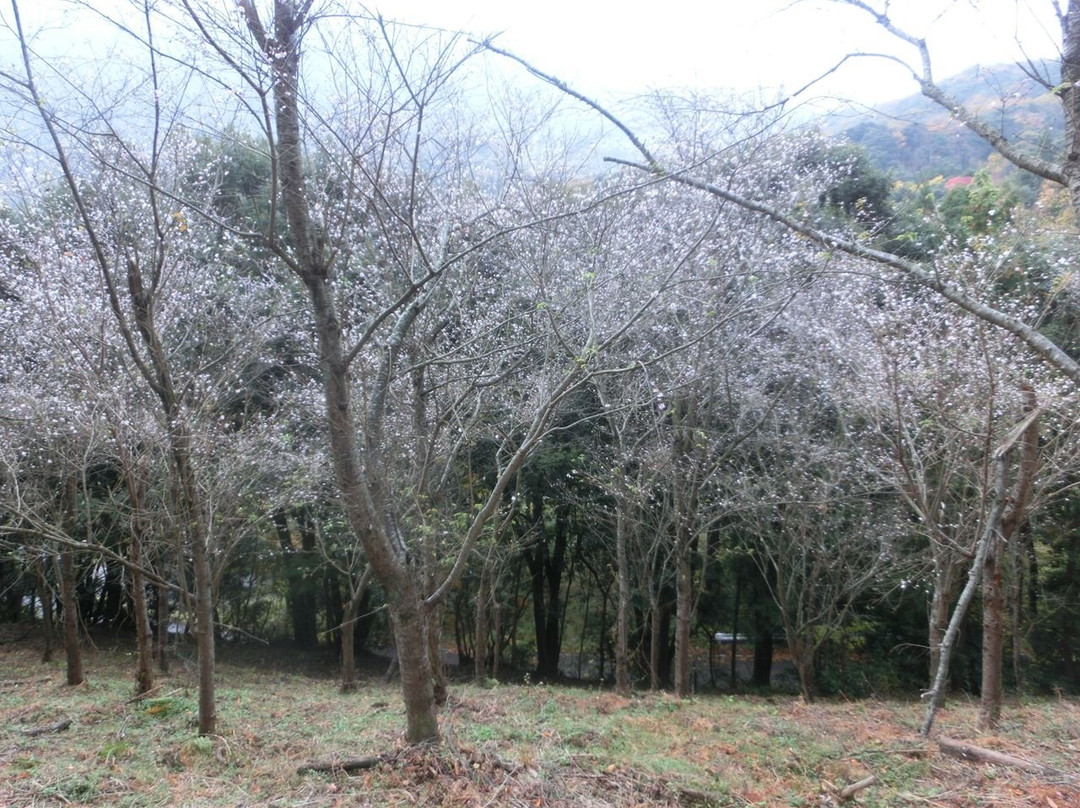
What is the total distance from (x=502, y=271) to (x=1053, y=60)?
567 cm

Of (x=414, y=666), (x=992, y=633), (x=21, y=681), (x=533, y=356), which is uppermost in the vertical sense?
(x=533, y=356)

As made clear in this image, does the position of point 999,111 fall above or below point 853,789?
above

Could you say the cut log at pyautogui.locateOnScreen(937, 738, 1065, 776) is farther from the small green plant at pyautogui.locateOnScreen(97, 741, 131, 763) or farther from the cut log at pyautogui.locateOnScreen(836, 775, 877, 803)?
the small green plant at pyautogui.locateOnScreen(97, 741, 131, 763)

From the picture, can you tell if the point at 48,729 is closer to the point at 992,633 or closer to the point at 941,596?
the point at 992,633

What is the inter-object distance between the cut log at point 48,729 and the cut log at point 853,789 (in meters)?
6.77

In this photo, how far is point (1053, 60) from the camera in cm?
320

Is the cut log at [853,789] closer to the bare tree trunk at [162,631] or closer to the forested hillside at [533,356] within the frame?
the forested hillside at [533,356]

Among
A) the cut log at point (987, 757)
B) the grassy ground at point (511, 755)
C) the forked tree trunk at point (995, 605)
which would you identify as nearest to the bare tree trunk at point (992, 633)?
the forked tree trunk at point (995, 605)

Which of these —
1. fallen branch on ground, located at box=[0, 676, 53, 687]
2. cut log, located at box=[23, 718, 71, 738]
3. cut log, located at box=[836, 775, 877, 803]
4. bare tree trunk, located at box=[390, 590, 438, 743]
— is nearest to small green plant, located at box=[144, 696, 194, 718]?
cut log, located at box=[23, 718, 71, 738]

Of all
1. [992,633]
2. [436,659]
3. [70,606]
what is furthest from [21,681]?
[992,633]

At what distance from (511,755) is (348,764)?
1.11 meters

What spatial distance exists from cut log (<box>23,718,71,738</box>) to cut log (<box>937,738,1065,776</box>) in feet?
24.9

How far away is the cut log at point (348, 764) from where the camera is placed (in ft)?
15.6

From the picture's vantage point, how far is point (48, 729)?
6586 millimetres
